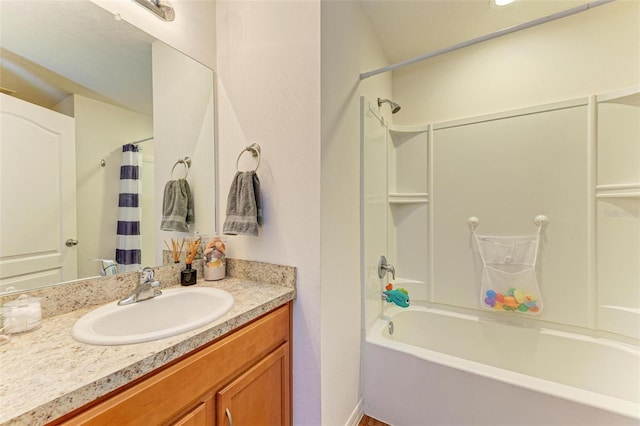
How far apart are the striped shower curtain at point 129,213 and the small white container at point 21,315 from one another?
30 cm

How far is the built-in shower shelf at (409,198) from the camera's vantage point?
2.20 metres

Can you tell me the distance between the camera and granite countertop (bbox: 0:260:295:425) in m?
0.48

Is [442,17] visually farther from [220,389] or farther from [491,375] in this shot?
[220,389]

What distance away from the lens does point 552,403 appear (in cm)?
114

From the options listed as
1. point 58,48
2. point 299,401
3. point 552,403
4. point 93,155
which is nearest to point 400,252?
point 552,403

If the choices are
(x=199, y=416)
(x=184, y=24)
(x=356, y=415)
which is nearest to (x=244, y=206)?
(x=199, y=416)

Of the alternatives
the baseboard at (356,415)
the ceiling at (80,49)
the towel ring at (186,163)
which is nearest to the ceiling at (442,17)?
the ceiling at (80,49)

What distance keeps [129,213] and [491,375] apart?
1882 mm

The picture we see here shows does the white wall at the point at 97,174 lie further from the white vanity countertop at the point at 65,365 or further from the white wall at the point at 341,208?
the white wall at the point at 341,208

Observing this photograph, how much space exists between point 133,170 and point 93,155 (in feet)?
0.49

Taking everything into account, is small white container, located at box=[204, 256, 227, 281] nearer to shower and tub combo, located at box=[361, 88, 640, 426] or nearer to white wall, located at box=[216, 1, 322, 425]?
white wall, located at box=[216, 1, 322, 425]

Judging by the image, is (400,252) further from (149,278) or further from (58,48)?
(58,48)

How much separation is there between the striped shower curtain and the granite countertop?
0.26 m

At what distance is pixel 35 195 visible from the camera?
873mm
